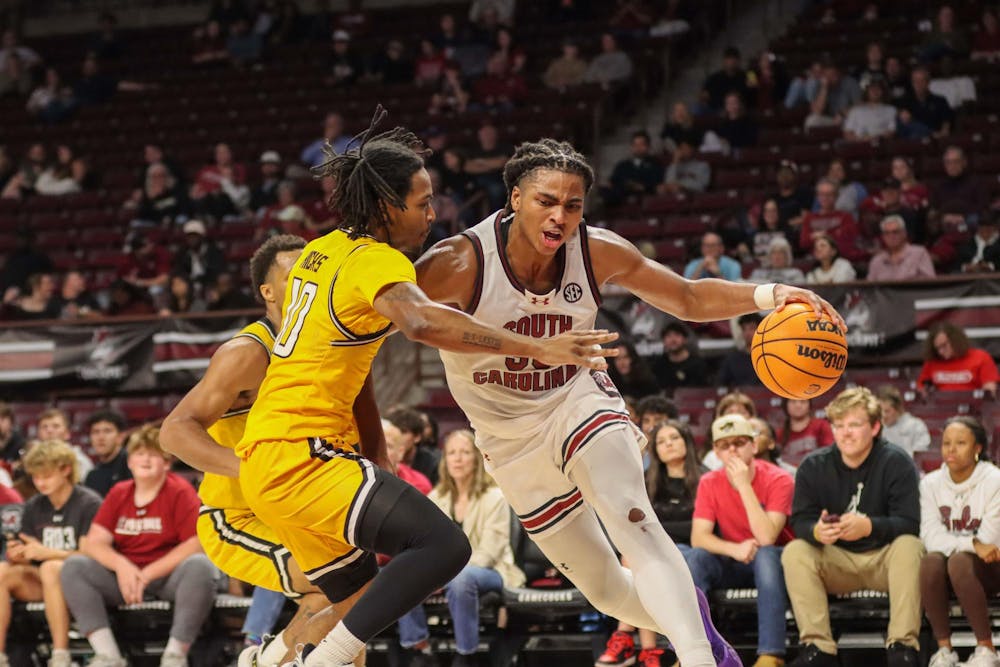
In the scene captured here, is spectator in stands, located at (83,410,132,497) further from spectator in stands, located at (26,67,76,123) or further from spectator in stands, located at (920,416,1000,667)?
spectator in stands, located at (26,67,76,123)

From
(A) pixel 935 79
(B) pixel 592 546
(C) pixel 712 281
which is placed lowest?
(B) pixel 592 546

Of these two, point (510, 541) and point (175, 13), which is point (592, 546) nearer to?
point (510, 541)

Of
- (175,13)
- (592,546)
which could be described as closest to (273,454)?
(592,546)

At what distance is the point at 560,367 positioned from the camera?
5.03 meters

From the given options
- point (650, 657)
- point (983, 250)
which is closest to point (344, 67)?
point (983, 250)

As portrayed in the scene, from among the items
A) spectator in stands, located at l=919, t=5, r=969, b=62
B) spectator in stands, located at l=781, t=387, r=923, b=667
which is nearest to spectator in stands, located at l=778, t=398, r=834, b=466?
spectator in stands, located at l=781, t=387, r=923, b=667

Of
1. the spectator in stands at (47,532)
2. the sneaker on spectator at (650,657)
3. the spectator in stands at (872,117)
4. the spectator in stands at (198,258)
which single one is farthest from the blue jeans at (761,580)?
the spectator in stands at (198,258)

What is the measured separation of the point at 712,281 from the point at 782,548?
276cm

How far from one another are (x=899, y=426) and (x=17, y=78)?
578 inches

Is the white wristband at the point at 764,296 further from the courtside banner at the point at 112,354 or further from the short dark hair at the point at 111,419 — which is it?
the courtside banner at the point at 112,354

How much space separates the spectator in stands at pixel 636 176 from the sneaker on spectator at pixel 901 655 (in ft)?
24.9

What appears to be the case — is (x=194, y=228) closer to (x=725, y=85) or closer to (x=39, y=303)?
(x=39, y=303)

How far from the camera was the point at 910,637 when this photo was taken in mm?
6879

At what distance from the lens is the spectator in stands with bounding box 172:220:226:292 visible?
13.6 metres
